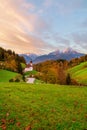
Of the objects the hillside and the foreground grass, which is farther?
the hillside

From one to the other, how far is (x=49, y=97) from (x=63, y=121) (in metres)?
6.70

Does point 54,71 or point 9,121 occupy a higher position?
point 54,71

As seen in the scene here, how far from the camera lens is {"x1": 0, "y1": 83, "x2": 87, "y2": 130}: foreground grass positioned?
1570cm

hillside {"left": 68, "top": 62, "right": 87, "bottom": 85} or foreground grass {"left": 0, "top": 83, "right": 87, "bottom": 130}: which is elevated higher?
Answer: hillside {"left": 68, "top": 62, "right": 87, "bottom": 85}

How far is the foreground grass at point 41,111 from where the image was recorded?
51.5ft

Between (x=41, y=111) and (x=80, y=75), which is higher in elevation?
(x=80, y=75)

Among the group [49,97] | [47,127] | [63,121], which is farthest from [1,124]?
[49,97]

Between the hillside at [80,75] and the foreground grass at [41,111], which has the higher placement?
the hillside at [80,75]

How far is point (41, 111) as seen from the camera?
713 inches

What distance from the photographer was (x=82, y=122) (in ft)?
53.7

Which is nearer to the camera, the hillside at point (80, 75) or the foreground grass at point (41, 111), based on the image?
the foreground grass at point (41, 111)

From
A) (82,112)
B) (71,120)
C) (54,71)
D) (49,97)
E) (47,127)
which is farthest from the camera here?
(54,71)

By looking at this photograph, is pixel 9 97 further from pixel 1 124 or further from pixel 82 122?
pixel 82 122

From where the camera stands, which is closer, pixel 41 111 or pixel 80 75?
pixel 41 111
